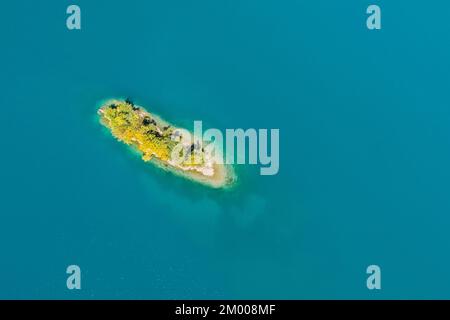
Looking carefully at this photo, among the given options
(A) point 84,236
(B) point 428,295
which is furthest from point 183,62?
(B) point 428,295

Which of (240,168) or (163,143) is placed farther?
(240,168)

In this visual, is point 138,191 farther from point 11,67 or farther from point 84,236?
point 11,67

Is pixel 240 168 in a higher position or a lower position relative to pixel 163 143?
lower

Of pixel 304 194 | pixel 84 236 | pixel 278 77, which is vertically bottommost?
pixel 84 236
